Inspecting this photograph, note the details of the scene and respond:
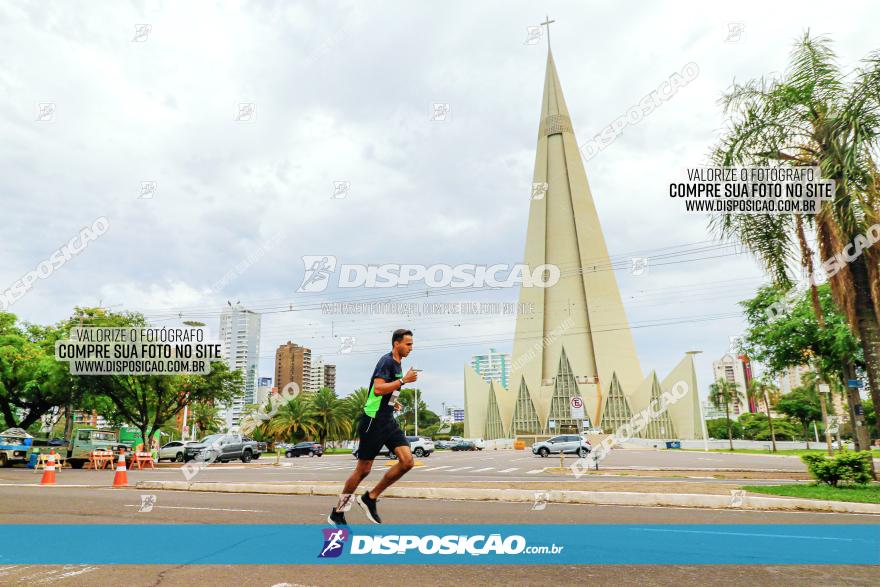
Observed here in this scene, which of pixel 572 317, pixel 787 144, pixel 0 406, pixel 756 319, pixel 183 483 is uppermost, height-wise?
pixel 572 317

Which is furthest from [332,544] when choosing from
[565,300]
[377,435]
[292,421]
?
[565,300]

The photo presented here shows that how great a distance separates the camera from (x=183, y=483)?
13.8 m

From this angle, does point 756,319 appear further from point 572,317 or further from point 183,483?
Result: point 572,317

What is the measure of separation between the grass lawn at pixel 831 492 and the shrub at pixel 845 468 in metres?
0.25

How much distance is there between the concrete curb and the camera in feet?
30.6

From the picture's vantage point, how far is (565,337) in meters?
86.2

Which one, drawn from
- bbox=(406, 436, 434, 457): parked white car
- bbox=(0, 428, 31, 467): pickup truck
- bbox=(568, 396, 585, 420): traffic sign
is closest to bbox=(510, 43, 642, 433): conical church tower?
bbox=(406, 436, 434, 457): parked white car

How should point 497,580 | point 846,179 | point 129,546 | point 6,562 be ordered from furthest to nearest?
point 846,179
point 129,546
point 6,562
point 497,580

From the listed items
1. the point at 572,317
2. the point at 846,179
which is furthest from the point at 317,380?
the point at 846,179

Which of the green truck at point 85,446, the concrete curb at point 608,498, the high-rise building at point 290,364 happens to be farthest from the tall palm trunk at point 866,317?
the high-rise building at point 290,364

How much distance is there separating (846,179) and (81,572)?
582 inches

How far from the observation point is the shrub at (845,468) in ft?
41.0

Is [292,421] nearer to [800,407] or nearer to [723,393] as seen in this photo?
[723,393]

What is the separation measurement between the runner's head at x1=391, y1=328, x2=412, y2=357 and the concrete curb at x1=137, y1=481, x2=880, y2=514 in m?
6.97
